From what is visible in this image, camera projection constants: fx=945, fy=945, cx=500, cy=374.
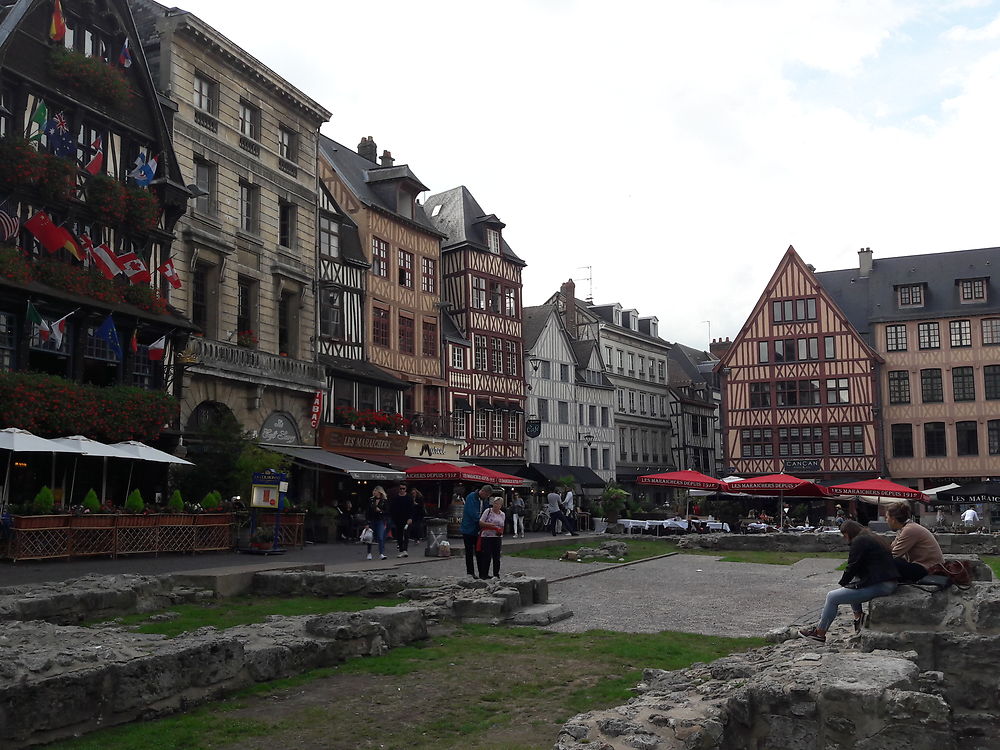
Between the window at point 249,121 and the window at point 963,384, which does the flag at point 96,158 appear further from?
the window at point 963,384

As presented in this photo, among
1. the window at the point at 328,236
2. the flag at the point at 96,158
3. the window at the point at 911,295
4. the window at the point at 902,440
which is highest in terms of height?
the window at the point at 911,295

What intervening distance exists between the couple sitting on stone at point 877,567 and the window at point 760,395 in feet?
149

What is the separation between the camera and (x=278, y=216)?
98.1ft

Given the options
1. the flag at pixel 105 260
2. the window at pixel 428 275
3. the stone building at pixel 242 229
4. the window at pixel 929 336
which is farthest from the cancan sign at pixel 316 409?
the window at pixel 929 336

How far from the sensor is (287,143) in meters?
31.1

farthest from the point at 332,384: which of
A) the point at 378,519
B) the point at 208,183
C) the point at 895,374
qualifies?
the point at 895,374

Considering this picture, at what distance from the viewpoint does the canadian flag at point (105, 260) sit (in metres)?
21.5

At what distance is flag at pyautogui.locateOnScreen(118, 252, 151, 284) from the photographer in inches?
882

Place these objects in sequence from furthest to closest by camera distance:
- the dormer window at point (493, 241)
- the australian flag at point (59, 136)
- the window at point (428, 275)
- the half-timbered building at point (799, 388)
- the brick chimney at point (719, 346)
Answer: the brick chimney at point (719, 346)
the half-timbered building at point (799, 388)
the dormer window at point (493, 241)
the window at point (428, 275)
the australian flag at point (59, 136)

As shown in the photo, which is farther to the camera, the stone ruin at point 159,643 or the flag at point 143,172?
the flag at point 143,172

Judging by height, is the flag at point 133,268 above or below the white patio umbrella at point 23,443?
above

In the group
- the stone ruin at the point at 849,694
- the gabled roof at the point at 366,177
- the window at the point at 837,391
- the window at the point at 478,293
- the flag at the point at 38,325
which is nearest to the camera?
the stone ruin at the point at 849,694

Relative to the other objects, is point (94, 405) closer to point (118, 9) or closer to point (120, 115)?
point (120, 115)

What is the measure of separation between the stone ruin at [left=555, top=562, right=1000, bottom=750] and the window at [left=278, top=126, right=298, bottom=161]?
25.8 metres
